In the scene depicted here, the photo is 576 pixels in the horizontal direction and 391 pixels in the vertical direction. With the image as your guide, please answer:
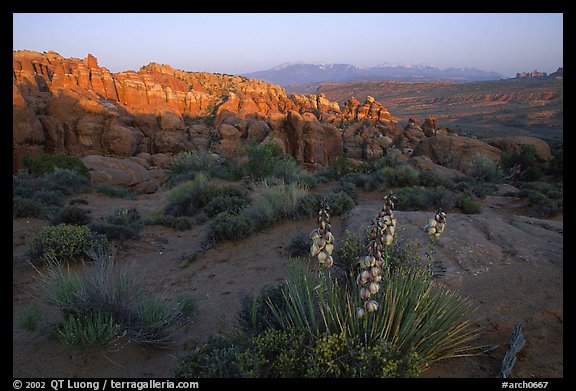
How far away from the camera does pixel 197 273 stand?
20.6 ft

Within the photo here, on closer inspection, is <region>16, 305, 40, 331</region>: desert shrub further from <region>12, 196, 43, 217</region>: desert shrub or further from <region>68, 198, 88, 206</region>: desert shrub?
<region>68, 198, 88, 206</region>: desert shrub

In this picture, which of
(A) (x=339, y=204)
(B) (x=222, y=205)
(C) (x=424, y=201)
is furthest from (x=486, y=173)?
(B) (x=222, y=205)

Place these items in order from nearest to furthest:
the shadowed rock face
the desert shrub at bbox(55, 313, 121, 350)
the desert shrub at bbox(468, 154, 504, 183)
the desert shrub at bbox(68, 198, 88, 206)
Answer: the desert shrub at bbox(55, 313, 121, 350), the desert shrub at bbox(68, 198, 88, 206), the desert shrub at bbox(468, 154, 504, 183), the shadowed rock face

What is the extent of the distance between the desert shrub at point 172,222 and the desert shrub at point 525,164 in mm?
19228

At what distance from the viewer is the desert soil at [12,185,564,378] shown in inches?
136

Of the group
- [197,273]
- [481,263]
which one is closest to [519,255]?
[481,263]

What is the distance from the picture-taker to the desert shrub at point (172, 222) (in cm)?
885

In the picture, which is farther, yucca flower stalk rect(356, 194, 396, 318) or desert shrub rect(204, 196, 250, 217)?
desert shrub rect(204, 196, 250, 217)

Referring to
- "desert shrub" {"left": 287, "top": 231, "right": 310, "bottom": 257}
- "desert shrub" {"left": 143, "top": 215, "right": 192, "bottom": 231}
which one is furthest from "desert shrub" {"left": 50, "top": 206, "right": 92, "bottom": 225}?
A: "desert shrub" {"left": 287, "top": 231, "right": 310, "bottom": 257}

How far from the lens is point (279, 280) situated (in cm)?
565

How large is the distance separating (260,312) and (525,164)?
2271 cm

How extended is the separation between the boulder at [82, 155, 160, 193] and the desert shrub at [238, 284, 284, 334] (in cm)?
1563

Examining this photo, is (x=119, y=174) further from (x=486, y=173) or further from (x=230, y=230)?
(x=486, y=173)
